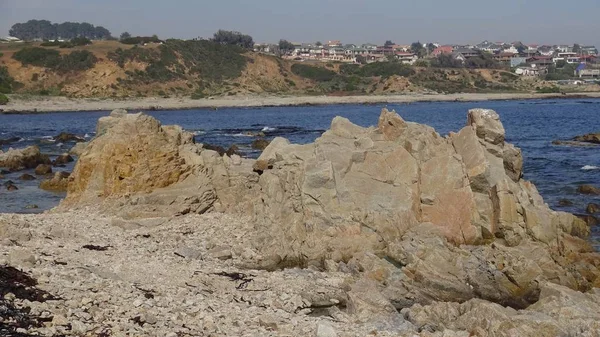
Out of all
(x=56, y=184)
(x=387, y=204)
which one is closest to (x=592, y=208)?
(x=387, y=204)

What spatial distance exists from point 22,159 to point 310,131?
89.1ft

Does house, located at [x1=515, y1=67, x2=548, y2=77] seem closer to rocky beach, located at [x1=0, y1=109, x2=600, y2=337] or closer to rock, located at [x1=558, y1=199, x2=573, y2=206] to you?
rock, located at [x1=558, y1=199, x2=573, y2=206]

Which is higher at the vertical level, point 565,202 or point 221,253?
point 221,253

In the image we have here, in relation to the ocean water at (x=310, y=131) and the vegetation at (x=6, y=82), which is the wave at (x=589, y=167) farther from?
the vegetation at (x=6, y=82)

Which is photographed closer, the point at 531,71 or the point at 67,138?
the point at 67,138

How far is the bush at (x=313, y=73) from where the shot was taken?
138375 millimetres

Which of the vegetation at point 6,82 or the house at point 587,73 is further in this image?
the house at point 587,73

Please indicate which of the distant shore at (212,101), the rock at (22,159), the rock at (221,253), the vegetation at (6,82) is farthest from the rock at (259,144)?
the vegetation at (6,82)

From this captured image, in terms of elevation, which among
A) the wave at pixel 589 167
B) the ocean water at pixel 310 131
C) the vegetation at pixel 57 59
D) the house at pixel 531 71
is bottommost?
the house at pixel 531 71

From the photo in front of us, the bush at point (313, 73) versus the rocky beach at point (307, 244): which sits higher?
the rocky beach at point (307, 244)

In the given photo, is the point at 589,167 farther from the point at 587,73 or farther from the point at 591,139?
the point at 587,73

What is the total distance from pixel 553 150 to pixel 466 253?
100ft

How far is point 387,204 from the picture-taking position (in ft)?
63.3

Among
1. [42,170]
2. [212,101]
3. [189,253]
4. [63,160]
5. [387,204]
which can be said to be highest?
[387,204]
